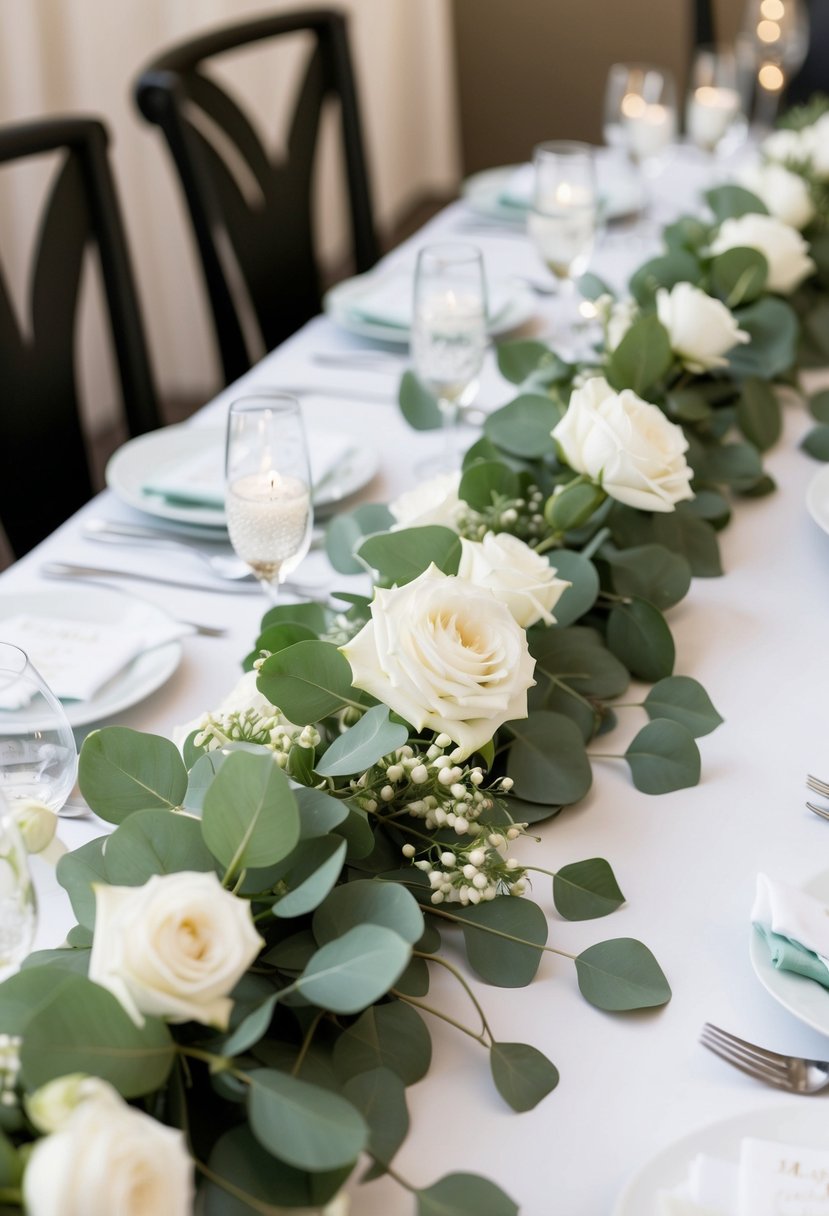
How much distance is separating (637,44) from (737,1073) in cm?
472

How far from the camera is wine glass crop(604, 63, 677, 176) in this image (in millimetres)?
2133

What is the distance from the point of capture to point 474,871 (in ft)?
2.42

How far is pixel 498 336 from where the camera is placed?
1751mm

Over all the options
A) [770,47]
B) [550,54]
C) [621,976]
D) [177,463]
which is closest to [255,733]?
[621,976]

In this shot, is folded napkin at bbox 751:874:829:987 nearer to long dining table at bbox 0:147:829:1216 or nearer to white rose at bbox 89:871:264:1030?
long dining table at bbox 0:147:829:1216

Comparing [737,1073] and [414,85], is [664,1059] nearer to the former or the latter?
[737,1073]

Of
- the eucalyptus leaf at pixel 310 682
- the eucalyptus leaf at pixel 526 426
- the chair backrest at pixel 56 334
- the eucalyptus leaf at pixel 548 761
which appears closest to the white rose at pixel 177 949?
the eucalyptus leaf at pixel 310 682

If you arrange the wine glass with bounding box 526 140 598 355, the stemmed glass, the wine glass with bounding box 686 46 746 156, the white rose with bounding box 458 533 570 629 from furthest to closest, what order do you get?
A: the wine glass with bounding box 686 46 746 156 → the wine glass with bounding box 526 140 598 355 → the stemmed glass → the white rose with bounding box 458 533 570 629

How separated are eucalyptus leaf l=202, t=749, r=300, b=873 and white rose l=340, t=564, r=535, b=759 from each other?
133 millimetres

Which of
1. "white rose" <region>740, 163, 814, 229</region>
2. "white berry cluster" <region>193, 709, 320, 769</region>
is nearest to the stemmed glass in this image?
"white berry cluster" <region>193, 709, 320, 769</region>

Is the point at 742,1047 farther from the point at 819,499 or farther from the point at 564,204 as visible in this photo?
the point at 564,204

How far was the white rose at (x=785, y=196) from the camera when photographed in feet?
5.82

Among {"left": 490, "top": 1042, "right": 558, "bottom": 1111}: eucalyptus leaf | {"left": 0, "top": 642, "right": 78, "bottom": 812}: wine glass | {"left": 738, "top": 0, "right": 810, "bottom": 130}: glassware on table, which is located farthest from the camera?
{"left": 738, "top": 0, "right": 810, "bottom": 130}: glassware on table

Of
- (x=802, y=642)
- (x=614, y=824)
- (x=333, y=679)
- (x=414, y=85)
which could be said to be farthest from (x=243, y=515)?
(x=414, y=85)
